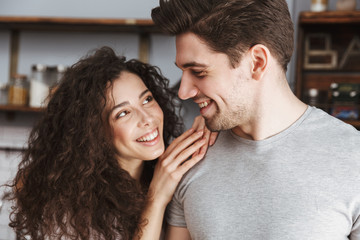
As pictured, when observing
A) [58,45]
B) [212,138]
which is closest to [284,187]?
[212,138]

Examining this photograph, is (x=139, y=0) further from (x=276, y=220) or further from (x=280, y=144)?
(x=276, y=220)

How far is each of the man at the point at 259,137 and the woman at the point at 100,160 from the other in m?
0.17

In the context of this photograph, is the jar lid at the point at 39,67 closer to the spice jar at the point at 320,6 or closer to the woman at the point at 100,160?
the woman at the point at 100,160

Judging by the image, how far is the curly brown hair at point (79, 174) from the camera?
150cm

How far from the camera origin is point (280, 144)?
126 cm

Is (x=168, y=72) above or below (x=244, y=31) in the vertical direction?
below

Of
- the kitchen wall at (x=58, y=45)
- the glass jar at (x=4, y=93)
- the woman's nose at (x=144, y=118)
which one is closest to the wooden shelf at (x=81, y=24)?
the kitchen wall at (x=58, y=45)

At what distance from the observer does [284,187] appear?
121cm

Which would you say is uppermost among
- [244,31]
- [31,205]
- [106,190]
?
[244,31]

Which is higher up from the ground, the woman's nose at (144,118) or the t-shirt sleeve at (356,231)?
the woman's nose at (144,118)

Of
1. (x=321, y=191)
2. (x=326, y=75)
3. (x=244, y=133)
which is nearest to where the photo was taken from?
(x=321, y=191)

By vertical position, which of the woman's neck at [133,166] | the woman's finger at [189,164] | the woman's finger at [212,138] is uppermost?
the woman's finger at [212,138]

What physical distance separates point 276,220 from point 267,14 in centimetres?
63

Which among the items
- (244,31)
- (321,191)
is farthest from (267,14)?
(321,191)
